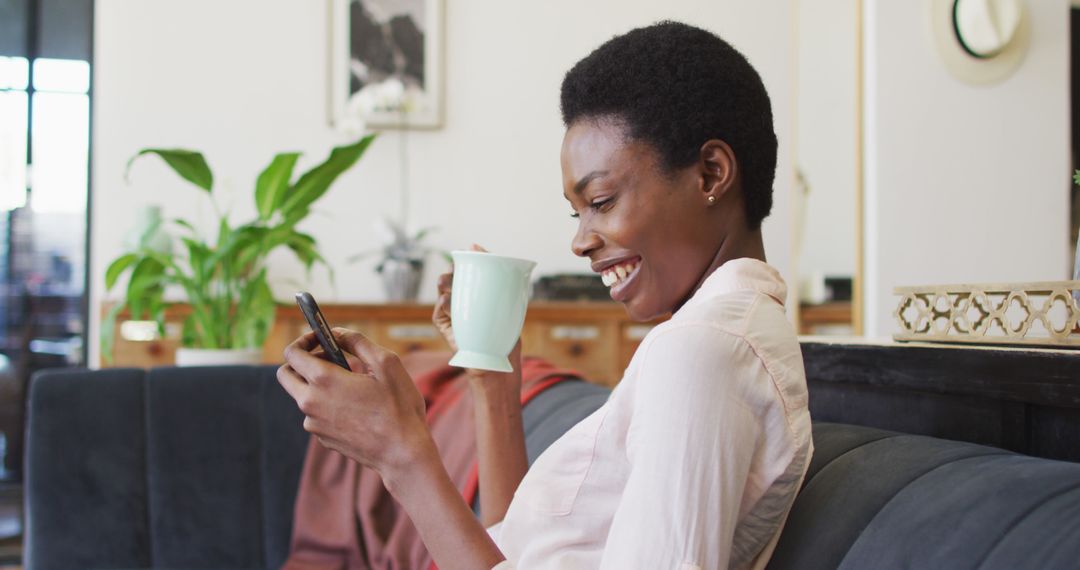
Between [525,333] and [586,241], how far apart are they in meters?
Answer: 2.82

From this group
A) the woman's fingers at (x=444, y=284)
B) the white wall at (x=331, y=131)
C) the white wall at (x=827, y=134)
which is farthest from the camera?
the white wall at (x=331, y=131)

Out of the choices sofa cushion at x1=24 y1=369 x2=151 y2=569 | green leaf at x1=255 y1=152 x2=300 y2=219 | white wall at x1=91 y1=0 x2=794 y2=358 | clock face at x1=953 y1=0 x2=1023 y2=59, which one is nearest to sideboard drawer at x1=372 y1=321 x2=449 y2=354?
white wall at x1=91 y1=0 x2=794 y2=358

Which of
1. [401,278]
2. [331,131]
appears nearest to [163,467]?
[401,278]

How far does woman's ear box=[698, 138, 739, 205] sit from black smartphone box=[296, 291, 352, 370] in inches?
13.5

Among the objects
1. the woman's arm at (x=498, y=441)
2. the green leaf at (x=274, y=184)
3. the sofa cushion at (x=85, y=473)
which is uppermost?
the green leaf at (x=274, y=184)

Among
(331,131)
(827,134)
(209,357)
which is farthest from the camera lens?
(331,131)

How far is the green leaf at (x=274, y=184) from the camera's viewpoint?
2607 mm

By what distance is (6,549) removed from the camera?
12.1ft

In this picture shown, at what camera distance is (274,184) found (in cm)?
262

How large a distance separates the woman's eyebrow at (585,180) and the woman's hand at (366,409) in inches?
8.8

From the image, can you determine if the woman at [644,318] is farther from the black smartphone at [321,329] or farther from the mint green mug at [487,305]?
the mint green mug at [487,305]

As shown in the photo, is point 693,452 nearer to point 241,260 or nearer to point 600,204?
point 600,204

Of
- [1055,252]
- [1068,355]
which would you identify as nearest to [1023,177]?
[1055,252]

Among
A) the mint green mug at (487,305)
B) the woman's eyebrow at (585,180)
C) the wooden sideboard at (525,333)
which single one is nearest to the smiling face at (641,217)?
the woman's eyebrow at (585,180)
